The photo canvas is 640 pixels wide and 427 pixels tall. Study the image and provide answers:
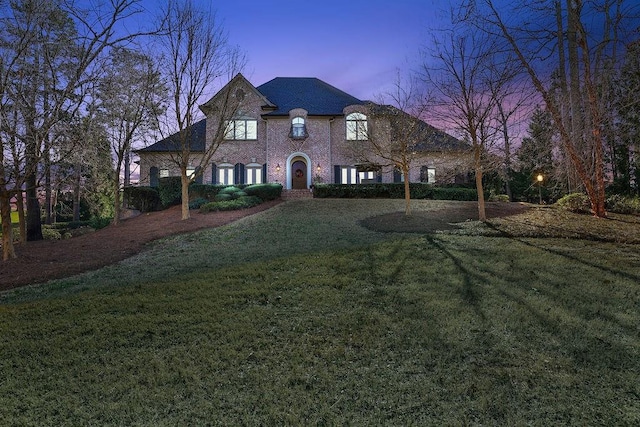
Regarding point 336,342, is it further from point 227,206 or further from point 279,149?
point 279,149

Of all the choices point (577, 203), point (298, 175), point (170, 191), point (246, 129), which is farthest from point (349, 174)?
point (577, 203)

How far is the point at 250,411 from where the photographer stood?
3.02 m

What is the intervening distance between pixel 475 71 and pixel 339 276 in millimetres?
9032

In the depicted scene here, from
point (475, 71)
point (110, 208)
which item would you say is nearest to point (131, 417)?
point (475, 71)

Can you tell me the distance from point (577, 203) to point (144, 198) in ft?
75.4

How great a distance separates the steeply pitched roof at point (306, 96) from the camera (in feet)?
77.7

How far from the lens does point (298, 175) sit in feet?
78.3

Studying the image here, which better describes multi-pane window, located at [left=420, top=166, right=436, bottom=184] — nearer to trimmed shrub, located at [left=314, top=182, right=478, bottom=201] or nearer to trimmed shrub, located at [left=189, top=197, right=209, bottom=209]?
trimmed shrub, located at [left=314, top=182, right=478, bottom=201]

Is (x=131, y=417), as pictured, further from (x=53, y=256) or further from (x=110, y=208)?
(x=110, y=208)

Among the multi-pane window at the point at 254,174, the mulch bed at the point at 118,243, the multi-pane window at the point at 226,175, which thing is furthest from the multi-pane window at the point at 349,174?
the mulch bed at the point at 118,243

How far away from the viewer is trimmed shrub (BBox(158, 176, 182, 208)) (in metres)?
21.5

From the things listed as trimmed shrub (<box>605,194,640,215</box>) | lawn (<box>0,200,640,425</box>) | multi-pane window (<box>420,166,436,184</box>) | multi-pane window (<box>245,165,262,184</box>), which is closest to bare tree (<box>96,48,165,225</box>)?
multi-pane window (<box>245,165,262,184</box>)

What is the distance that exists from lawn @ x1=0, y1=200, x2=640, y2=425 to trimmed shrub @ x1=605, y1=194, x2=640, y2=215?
755 centimetres

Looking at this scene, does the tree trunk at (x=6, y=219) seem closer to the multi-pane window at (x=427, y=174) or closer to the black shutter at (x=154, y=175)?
the black shutter at (x=154, y=175)
